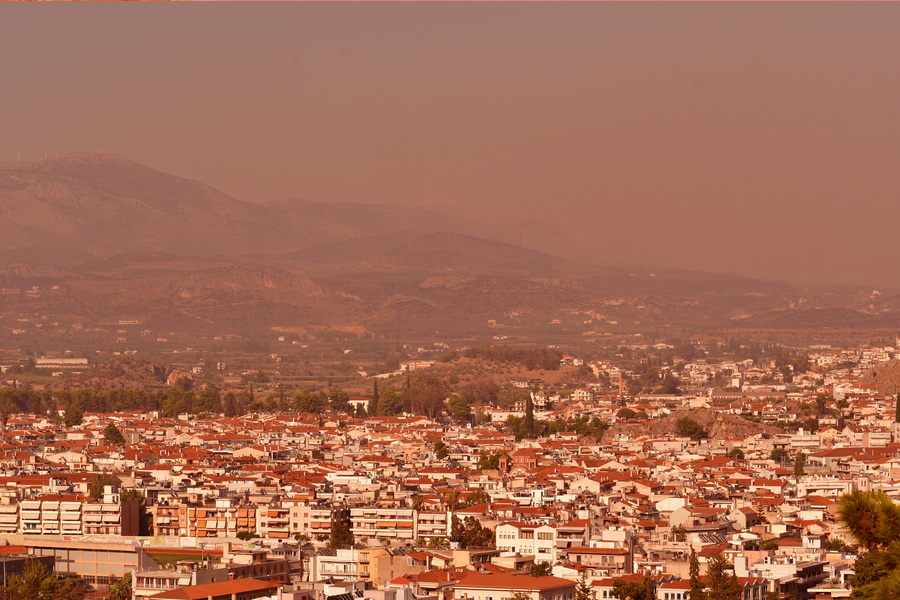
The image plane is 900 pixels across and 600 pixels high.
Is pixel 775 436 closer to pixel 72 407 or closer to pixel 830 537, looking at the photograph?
pixel 830 537

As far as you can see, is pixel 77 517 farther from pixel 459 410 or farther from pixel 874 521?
pixel 459 410

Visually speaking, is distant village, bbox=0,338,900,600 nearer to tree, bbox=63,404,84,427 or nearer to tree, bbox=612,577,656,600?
tree, bbox=612,577,656,600

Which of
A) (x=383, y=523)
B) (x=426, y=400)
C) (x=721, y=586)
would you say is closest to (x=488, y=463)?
(x=383, y=523)

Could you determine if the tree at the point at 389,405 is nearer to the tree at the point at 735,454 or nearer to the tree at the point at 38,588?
the tree at the point at 735,454

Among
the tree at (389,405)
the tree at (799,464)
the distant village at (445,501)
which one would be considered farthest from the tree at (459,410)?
the tree at (799,464)

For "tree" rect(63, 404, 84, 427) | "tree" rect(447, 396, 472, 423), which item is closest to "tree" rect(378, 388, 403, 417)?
"tree" rect(447, 396, 472, 423)

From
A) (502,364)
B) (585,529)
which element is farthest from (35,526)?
(502,364)

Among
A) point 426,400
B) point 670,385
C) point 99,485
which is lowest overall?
point 99,485
